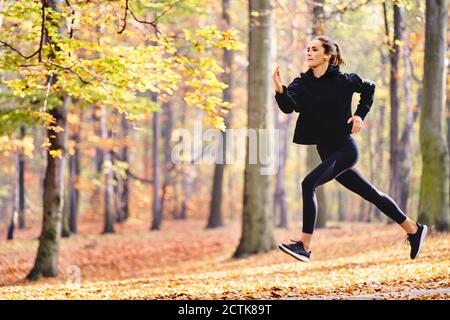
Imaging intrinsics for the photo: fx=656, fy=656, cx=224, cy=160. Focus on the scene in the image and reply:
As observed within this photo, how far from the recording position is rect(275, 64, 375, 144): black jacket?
633 centimetres

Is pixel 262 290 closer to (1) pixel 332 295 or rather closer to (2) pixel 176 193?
(1) pixel 332 295

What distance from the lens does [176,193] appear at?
128 feet

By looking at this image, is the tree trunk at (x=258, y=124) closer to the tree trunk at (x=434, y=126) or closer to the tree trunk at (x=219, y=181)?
the tree trunk at (x=434, y=126)

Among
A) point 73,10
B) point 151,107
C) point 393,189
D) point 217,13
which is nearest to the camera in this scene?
point 73,10

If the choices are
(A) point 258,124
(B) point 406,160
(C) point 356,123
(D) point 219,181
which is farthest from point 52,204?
(D) point 219,181

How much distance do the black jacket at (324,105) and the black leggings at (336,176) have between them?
0.11 meters

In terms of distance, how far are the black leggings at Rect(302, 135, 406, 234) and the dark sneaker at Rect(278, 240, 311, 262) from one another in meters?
0.18

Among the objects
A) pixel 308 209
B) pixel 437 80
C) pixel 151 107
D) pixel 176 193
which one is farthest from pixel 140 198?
pixel 308 209

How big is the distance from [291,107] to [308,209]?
1025mm

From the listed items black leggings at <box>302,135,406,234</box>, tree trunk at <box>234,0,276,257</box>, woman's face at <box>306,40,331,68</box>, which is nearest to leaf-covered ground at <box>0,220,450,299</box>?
tree trunk at <box>234,0,276,257</box>

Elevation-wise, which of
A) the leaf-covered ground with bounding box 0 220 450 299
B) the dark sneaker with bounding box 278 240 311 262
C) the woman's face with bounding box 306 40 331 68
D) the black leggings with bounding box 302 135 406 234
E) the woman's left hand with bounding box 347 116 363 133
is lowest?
the leaf-covered ground with bounding box 0 220 450 299

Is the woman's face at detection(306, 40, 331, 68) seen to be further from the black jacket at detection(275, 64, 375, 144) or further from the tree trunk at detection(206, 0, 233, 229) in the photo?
the tree trunk at detection(206, 0, 233, 229)

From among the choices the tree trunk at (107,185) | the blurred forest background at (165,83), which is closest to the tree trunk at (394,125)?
the blurred forest background at (165,83)

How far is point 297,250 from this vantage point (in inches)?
252
